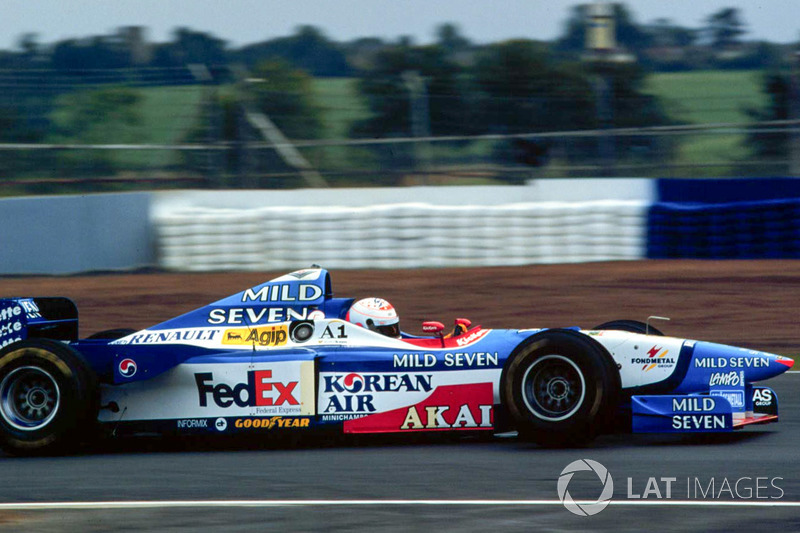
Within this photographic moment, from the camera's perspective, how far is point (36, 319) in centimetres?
761

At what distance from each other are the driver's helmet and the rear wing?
216cm

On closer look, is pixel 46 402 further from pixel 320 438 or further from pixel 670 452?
pixel 670 452

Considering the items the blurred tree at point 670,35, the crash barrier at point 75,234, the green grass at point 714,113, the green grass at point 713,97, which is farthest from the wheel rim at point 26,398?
the blurred tree at point 670,35

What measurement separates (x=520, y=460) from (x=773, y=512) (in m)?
1.59

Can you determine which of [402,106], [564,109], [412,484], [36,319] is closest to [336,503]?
[412,484]

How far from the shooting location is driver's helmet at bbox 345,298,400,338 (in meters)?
7.12

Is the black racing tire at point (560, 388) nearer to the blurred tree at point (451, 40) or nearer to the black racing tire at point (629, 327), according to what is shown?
the black racing tire at point (629, 327)

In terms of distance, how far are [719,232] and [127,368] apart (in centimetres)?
1016

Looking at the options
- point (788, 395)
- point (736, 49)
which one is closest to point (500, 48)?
Result: point (736, 49)

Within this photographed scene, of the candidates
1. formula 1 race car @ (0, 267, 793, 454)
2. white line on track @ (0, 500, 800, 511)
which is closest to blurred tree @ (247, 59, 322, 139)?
formula 1 race car @ (0, 267, 793, 454)

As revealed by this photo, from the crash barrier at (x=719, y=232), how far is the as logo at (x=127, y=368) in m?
9.34

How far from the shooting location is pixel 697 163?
16.4 m

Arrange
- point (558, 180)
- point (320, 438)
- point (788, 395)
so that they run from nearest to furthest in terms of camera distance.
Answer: point (320, 438) → point (788, 395) → point (558, 180)

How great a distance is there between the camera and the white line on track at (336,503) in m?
5.18
